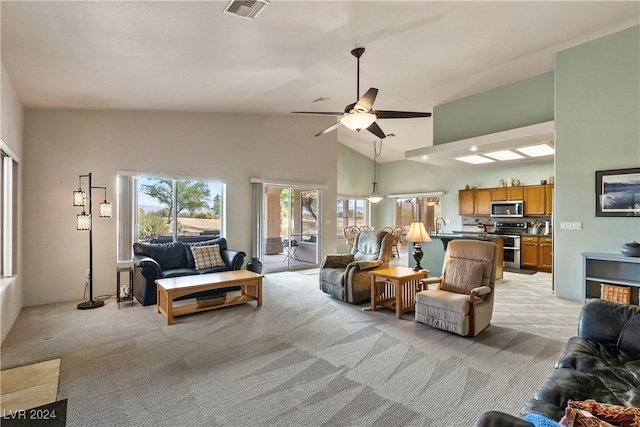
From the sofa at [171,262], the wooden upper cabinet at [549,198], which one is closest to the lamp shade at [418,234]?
the sofa at [171,262]

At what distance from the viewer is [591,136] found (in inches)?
183

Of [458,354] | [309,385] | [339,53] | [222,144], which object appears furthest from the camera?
[222,144]

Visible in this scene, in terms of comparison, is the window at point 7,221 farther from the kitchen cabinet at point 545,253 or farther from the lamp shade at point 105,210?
the kitchen cabinet at point 545,253

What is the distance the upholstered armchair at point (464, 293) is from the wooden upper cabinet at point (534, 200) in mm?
5063

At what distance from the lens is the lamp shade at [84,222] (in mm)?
4523

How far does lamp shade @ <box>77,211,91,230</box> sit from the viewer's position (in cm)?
452

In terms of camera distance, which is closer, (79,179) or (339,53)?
(339,53)

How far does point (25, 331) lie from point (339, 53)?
4898mm

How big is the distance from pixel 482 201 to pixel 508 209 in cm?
69

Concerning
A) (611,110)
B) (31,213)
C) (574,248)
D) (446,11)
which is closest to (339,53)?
(446,11)

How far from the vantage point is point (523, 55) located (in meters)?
4.68

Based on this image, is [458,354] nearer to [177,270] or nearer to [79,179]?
[177,270]

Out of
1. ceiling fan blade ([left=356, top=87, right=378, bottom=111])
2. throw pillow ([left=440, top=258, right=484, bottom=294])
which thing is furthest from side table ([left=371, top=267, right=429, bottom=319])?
ceiling fan blade ([left=356, top=87, right=378, bottom=111])

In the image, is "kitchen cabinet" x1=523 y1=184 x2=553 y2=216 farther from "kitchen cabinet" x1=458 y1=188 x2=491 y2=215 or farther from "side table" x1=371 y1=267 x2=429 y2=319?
"side table" x1=371 y1=267 x2=429 y2=319
